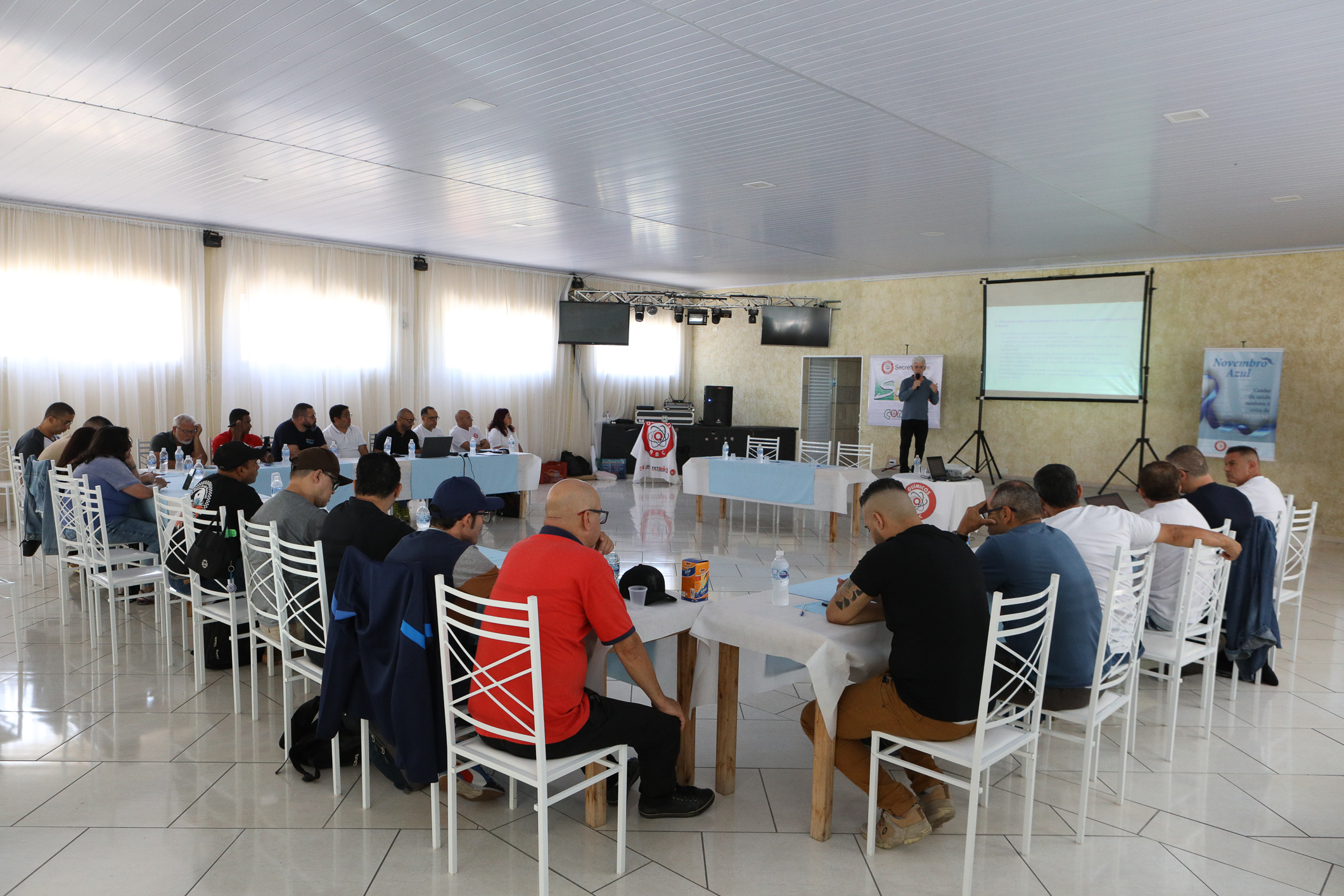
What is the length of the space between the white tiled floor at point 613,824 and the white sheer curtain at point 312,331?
20.3ft

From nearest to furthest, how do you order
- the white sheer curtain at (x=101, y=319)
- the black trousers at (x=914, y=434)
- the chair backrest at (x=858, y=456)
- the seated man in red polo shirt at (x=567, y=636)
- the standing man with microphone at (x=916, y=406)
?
the seated man in red polo shirt at (x=567, y=636), the white sheer curtain at (x=101, y=319), the chair backrest at (x=858, y=456), the standing man with microphone at (x=916, y=406), the black trousers at (x=914, y=434)

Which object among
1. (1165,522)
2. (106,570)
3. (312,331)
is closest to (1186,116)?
(1165,522)

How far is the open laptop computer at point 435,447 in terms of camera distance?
8.15 metres

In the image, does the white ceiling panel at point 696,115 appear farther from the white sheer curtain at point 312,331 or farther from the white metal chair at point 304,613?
the white metal chair at point 304,613

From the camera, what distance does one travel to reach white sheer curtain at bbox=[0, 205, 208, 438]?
26.7 ft

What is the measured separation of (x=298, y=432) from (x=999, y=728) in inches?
272

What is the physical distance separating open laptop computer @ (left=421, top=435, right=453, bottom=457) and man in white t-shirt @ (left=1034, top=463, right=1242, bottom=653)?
6052 mm

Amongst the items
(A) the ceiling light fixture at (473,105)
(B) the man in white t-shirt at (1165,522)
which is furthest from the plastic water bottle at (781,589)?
(A) the ceiling light fixture at (473,105)

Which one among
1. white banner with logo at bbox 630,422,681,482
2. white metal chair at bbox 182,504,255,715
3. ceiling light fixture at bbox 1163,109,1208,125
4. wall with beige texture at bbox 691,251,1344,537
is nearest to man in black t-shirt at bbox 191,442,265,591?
white metal chair at bbox 182,504,255,715

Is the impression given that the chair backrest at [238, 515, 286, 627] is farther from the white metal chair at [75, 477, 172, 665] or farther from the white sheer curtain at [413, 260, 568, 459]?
the white sheer curtain at [413, 260, 568, 459]

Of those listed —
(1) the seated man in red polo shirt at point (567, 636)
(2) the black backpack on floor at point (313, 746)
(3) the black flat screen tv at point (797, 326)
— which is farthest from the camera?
(3) the black flat screen tv at point (797, 326)

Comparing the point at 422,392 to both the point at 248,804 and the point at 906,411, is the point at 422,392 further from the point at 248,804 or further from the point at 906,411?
the point at 248,804

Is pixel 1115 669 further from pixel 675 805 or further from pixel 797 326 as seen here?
pixel 797 326

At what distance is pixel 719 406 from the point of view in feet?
46.5
